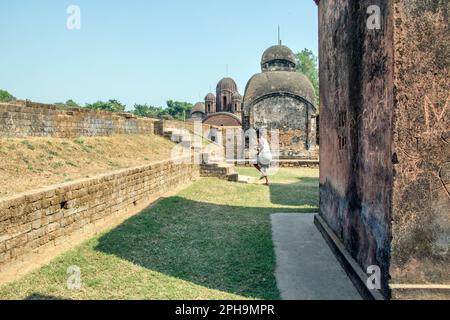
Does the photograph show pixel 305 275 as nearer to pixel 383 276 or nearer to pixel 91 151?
pixel 383 276

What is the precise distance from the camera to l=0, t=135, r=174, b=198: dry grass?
513cm

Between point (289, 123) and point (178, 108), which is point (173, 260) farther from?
point (178, 108)

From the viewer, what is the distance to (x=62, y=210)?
4.65 meters

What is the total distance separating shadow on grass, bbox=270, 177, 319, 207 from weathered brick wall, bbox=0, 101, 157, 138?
18.3 ft

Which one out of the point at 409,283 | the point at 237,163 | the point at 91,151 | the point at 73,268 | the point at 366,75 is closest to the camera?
the point at 409,283

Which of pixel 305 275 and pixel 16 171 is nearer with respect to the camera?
pixel 305 275

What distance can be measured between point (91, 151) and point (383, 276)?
7.31 meters

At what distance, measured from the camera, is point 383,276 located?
2734 millimetres

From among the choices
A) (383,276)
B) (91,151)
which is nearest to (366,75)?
(383,276)

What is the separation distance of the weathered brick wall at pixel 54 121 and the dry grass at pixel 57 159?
0.25 meters

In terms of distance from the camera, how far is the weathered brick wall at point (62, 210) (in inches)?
146

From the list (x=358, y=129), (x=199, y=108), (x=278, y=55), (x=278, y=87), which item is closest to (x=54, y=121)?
(x=358, y=129)

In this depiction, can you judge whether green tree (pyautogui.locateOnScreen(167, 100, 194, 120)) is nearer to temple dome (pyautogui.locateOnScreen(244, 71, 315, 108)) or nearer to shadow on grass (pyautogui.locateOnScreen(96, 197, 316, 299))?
temple dome (pyautogui.locateOnScreen(244, 71, 315, 108))

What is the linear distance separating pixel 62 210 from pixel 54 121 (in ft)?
14.6
